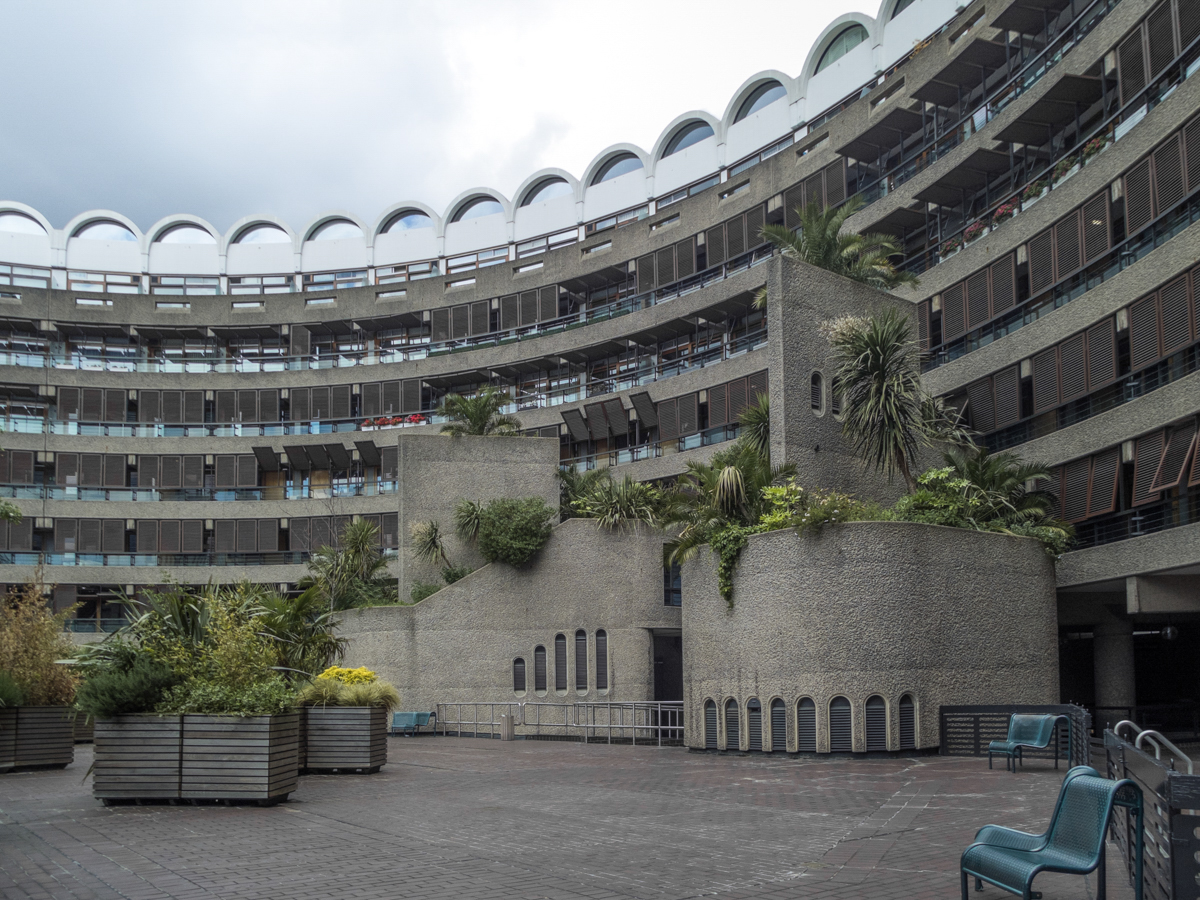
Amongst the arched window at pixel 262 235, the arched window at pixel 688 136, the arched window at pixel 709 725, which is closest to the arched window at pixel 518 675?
the arched window at pixel 709 725

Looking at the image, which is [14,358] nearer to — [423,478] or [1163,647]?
[423,478]

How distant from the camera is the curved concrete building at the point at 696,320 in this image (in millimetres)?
23062

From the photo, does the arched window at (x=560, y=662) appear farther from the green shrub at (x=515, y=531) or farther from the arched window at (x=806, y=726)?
the arched window at (x=806, y=726)

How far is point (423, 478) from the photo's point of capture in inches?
1332

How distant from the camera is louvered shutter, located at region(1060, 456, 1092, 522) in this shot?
2470 centimetres

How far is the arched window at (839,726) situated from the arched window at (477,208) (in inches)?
1569

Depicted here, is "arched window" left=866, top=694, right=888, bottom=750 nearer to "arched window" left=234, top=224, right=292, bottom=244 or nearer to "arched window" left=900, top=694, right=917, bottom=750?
"arched window" left=900, top=694, right=917, bottom=750

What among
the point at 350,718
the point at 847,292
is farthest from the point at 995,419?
the point at 350,718

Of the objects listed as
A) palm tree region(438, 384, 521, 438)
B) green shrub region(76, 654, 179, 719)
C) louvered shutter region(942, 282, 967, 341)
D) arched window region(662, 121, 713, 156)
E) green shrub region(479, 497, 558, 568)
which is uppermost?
arched window region(662, 121, 713, 156)

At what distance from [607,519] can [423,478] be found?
264 inches

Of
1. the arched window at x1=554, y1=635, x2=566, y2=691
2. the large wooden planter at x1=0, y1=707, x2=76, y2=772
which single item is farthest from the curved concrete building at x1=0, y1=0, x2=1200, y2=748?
the large wooden planter at x1=0, y1=707, x2=76, y2=772

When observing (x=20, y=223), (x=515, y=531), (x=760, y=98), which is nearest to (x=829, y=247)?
(x=515, y=531)

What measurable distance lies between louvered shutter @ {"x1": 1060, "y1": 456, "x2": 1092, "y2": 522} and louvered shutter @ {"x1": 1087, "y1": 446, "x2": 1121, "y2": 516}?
0.67ft

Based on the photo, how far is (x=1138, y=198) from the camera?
22875 mm
